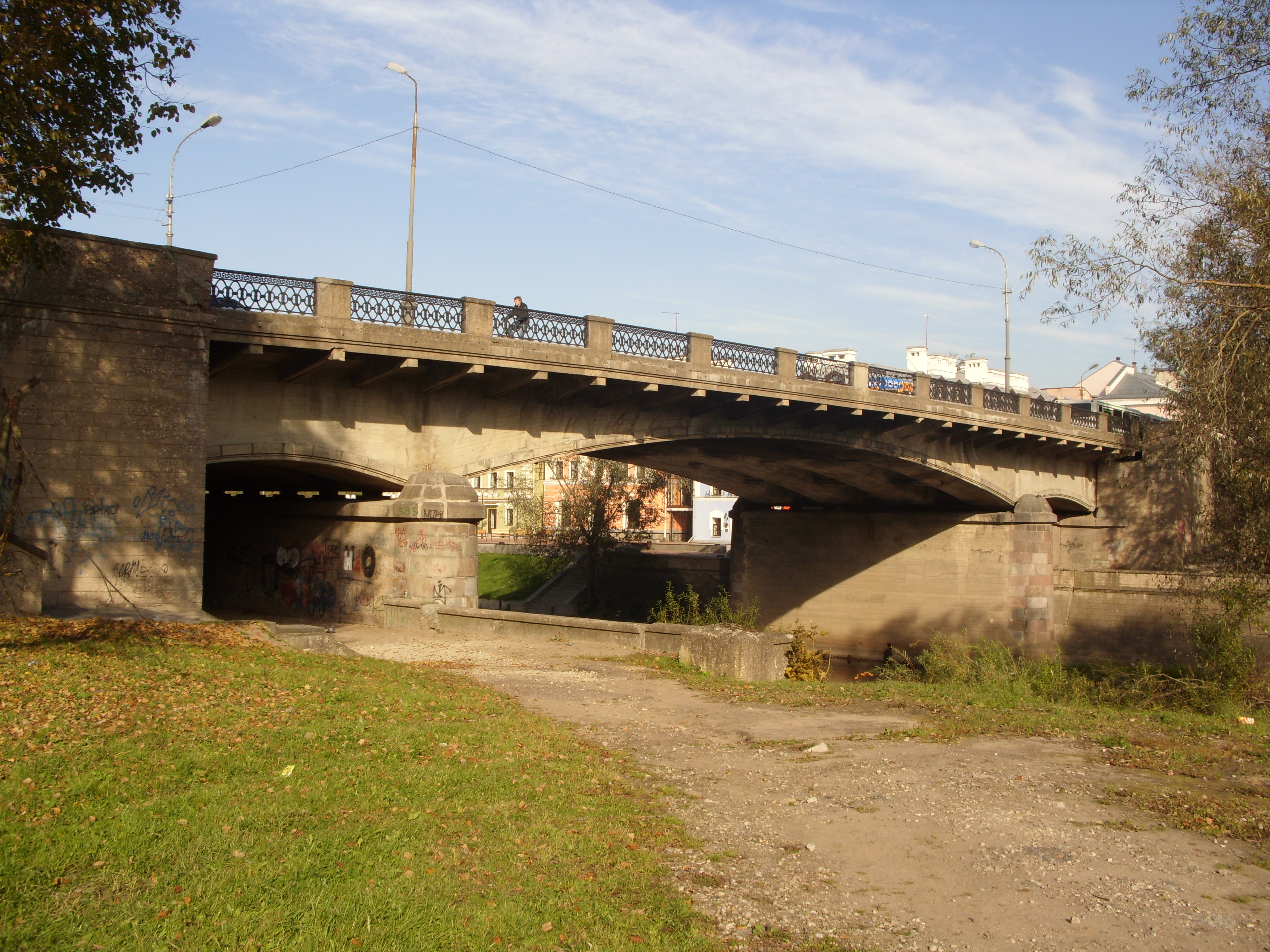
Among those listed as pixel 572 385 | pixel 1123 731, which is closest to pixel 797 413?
pixel 572 385

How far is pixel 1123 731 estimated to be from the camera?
36.9 feet

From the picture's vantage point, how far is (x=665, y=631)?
52.6ft

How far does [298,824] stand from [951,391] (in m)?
26.1

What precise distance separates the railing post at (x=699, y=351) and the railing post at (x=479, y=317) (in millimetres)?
4778

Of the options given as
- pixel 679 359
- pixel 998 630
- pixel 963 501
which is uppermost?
pixel 679 359

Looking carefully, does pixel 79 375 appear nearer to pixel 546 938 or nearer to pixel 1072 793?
pixel 546 938

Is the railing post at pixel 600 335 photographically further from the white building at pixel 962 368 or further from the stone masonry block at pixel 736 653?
the white building at pixel 962 368

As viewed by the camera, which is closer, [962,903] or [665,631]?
[962,903]

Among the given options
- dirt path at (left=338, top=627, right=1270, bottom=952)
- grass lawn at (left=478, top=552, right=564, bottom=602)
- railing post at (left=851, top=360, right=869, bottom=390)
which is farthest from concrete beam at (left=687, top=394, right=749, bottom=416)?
grass lawn at (left=478, top=552, right=564, bottom=602)

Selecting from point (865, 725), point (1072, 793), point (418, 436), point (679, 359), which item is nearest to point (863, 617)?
point (679, 359)

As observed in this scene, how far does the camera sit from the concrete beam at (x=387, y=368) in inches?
703

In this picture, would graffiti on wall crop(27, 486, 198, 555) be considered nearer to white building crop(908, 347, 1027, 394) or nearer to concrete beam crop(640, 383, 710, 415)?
concrete beam crop(640, 383, 710, 415)

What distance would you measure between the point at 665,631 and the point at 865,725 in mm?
5213

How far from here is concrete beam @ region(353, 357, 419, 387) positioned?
58.5 ft
